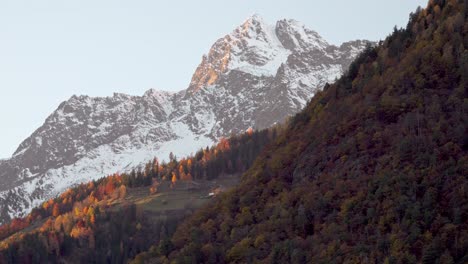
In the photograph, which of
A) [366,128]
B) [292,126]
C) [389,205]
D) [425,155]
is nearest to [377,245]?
[389,205]

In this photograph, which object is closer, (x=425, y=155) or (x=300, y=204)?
(x=425, y=155)

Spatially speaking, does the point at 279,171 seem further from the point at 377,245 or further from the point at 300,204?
the point at 377,245

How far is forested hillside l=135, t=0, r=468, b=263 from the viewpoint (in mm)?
94000

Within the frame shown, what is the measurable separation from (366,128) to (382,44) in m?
42.6

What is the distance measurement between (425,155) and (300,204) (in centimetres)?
2103

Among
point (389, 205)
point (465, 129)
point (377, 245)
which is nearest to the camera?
point (377, 245)

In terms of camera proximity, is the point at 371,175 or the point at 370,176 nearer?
the point at 370,176

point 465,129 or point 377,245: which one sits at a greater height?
point 465,129

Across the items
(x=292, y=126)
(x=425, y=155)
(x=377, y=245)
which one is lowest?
(x=377, y=245)

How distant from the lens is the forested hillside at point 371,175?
9400cm

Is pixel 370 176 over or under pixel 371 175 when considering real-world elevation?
under

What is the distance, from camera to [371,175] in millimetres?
108938

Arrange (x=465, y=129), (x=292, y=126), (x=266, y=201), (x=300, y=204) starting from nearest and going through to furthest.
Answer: (x=465, y=129) < (x=300, y=204) < (x=266, y=201) < (x=292, y=126)

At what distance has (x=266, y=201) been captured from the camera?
128 metres
